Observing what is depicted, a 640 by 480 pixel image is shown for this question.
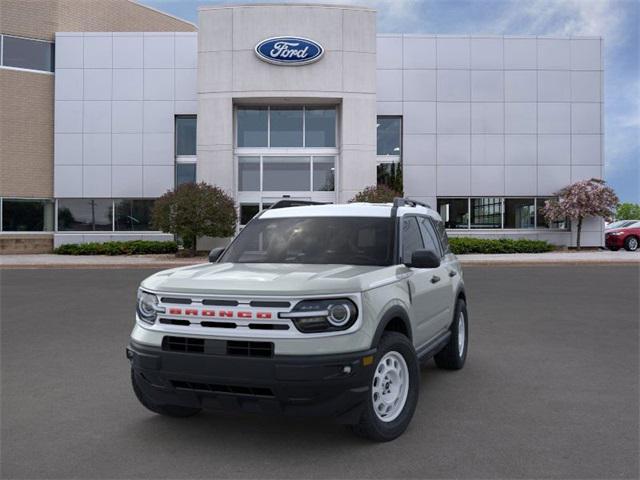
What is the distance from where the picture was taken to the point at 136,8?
32375 millimetres

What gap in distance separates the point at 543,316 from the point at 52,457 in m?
8.37

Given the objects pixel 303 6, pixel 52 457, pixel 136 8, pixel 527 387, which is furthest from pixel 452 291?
pixel 136 8

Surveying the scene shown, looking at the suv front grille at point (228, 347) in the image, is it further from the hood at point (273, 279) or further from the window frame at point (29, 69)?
the window frame at point (29, 69)

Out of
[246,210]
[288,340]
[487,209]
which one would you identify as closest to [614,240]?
[487,209]

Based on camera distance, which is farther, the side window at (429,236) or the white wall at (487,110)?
the white wall at (487,110)

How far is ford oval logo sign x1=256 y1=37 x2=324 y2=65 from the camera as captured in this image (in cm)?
2591

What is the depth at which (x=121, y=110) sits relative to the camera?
28812 millimetres

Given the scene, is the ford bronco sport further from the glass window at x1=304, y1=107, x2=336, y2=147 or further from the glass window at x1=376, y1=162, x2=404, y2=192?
the glass window at x1=376, y1=162, x2=404, y2=192

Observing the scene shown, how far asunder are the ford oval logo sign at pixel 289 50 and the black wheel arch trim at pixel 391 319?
2319 cm

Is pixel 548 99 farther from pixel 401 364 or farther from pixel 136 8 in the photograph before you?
pixel 401 364

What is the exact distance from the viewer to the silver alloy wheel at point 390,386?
4136mm

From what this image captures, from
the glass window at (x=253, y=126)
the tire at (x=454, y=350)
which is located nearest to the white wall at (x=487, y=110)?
the glass window at (x=253, y=126)

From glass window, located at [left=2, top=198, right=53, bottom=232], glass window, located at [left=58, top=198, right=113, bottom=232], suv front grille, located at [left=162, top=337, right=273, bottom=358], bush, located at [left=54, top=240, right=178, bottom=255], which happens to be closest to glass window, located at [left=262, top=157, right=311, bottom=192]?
bush, located at [left=54, top=240, right=178, bottom=255]

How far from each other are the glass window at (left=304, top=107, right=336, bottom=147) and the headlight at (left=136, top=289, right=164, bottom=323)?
23.9 metres
